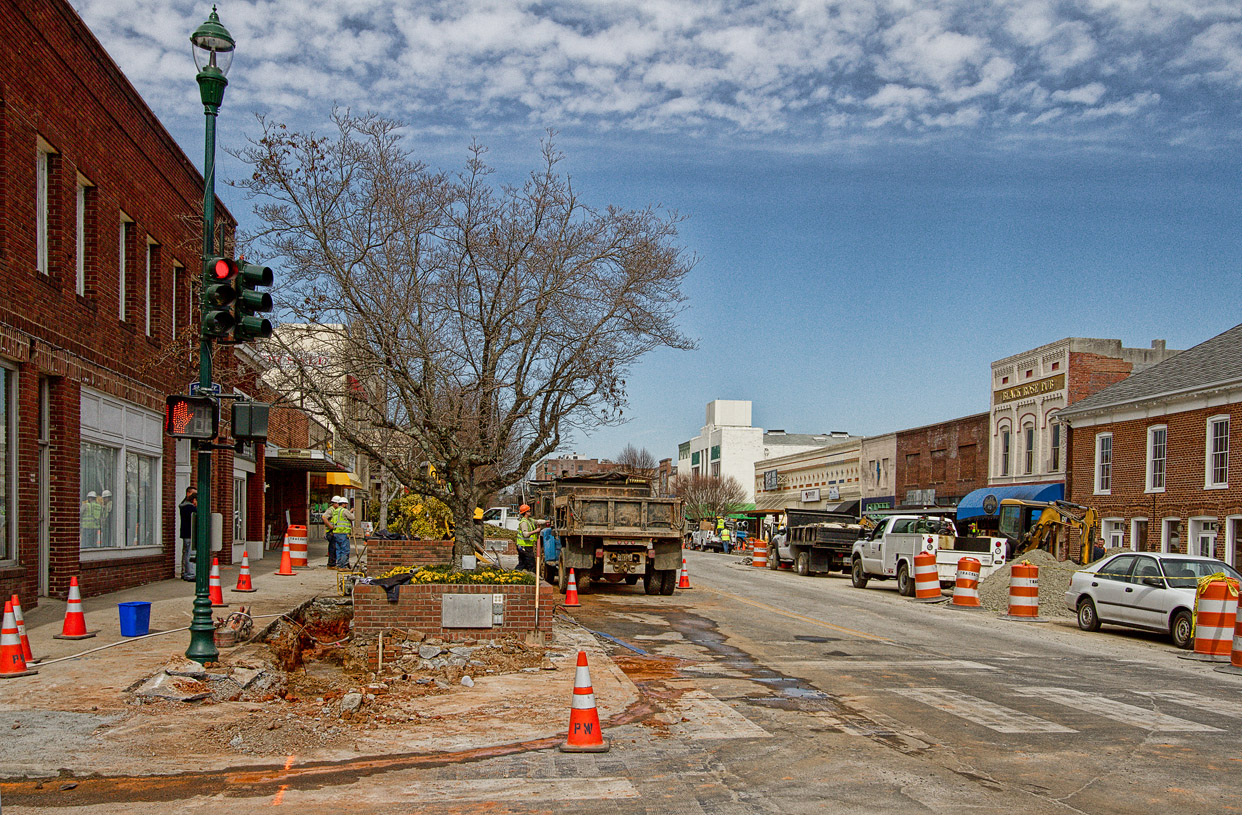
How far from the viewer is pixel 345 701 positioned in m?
8.72

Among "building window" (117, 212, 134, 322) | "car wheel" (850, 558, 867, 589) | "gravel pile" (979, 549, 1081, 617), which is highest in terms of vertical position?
"building window" (117, 212, 134, 322)

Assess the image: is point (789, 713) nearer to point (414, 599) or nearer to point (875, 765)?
point (875, 765)

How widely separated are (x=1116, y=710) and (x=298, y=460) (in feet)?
92.0

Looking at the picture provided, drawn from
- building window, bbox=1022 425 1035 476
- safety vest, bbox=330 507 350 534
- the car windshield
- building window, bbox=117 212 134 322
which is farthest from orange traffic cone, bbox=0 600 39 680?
building window, bbox=1022 425 1035 476

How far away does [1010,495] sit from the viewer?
127ft

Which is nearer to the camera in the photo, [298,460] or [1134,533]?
[1134,533]

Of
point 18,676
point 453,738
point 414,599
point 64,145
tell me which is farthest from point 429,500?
point 453,738

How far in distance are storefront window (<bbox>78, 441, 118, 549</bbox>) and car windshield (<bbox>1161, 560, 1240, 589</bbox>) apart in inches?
673

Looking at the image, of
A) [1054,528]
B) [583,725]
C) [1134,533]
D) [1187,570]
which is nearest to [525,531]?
[1187,570]

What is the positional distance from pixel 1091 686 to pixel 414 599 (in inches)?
301

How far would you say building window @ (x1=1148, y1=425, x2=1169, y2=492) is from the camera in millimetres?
29678

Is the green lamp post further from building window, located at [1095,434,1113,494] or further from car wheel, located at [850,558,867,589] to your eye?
building window, located at [1095,434,1113,494]

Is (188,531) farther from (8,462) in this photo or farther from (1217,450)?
(1217,450)

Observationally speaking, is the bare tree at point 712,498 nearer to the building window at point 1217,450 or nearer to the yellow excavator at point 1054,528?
the yellow excavator at point 1054,528
